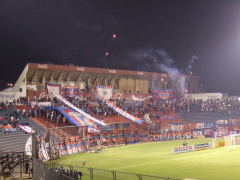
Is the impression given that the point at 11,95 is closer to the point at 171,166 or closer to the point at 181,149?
the point at 181,149

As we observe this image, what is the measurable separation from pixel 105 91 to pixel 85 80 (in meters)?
5.82

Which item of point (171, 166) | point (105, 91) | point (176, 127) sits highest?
A: point (105, 91)

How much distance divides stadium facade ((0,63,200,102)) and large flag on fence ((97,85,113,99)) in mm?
2376

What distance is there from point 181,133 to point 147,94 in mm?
13336

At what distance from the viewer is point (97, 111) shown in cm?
4472

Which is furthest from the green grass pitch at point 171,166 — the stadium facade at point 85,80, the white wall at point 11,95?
the stadium facade at point 85,80

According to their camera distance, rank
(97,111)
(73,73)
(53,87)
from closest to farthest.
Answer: (97,111) → (53,87) → (73,73)

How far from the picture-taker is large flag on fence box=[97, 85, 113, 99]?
5098 cm

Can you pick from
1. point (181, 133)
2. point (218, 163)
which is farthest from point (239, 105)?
point (218, 163)

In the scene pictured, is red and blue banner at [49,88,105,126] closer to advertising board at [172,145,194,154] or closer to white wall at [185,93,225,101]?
advertising board at [172,145,194,154]

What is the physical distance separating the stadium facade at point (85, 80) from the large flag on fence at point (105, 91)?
93.5 inches

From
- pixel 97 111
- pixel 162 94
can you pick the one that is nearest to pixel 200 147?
pixel 97 111

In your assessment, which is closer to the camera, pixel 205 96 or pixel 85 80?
pixel 85 80

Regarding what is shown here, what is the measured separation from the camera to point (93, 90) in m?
49.1
